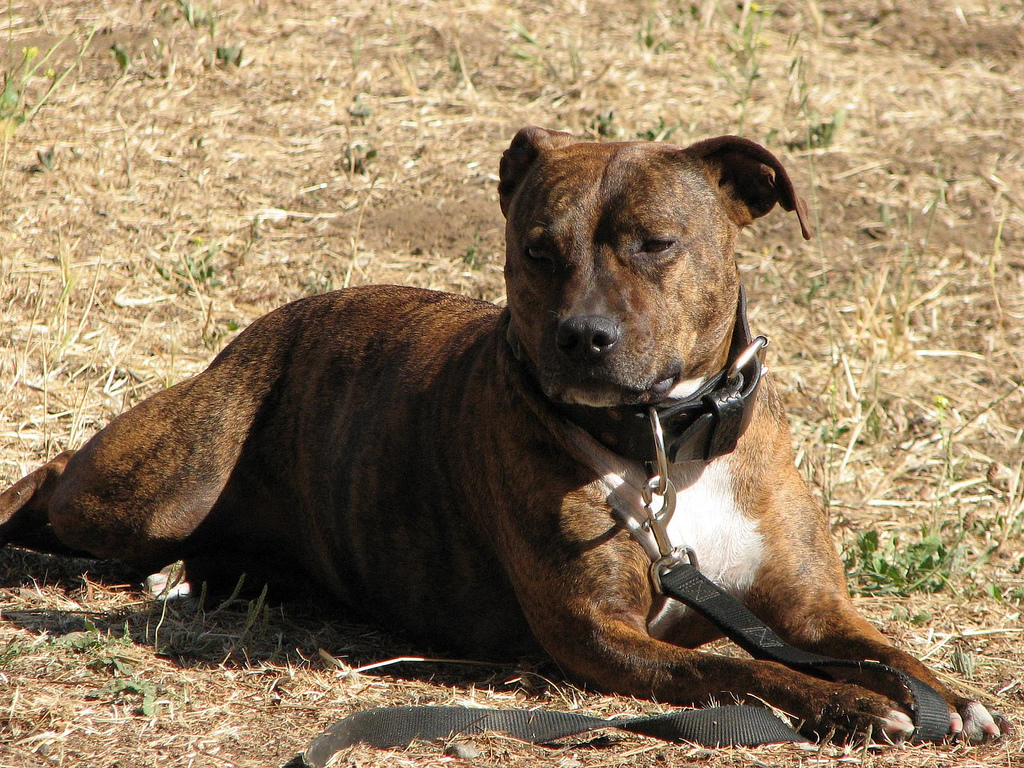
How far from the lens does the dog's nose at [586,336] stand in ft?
10.8

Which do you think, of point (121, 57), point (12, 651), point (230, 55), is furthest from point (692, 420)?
point (121, 57)

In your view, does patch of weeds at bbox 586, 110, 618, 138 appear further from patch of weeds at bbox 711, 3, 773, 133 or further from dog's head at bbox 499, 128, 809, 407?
dog's head at bbox 499, 128, 809, 407

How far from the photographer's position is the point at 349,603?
172 inches

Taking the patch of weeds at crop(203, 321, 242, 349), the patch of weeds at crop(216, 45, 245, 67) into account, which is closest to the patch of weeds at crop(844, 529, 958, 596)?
the patch of weeds at crop(203, 321, 242, 349)

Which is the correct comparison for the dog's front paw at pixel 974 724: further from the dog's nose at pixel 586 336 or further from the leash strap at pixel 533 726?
the dog's nose at pixel 586 336

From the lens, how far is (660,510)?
3.49 metres

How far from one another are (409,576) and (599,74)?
5001 millimetres

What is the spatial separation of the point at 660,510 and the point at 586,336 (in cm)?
56

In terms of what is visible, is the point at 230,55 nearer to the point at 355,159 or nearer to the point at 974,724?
the point at 355,159

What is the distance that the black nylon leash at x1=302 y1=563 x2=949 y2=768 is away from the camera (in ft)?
9.79

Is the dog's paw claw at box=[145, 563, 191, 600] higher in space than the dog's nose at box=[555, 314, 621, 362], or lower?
lower

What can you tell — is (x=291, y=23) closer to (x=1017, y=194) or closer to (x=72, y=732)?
(x=1017, y=194)

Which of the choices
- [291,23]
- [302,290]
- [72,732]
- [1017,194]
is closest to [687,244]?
[72,732]

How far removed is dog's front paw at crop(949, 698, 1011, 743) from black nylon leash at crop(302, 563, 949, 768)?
0.14 ft
